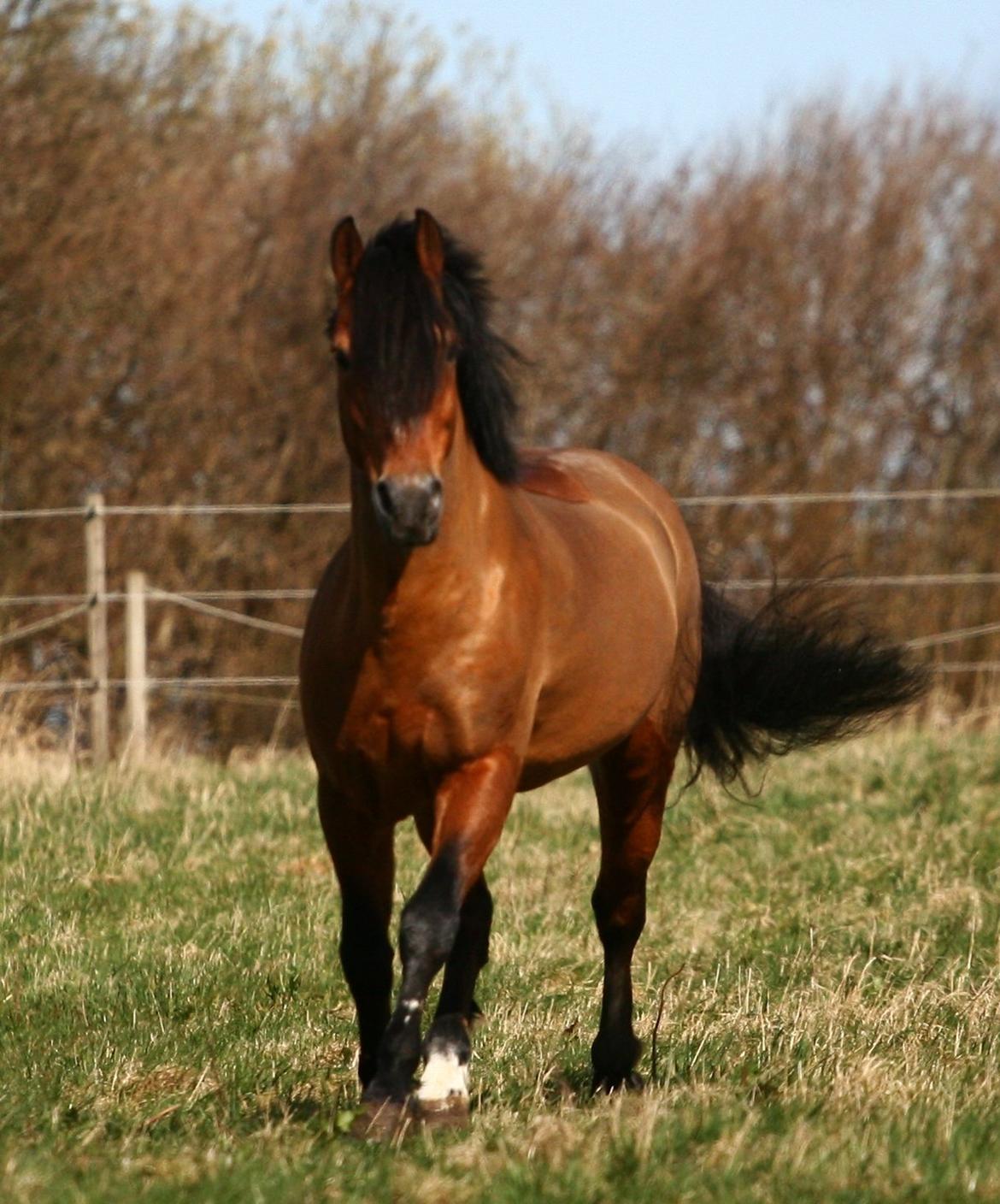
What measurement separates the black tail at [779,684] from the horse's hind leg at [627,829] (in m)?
0.52

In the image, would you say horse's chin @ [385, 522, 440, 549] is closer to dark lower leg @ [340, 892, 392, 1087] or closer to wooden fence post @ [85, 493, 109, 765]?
dark lower leg @ [340, 892, 392, 1087]

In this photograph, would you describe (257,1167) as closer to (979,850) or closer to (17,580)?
(979,850)

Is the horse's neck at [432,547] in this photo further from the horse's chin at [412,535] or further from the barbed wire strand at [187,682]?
the barbed wire strand at [187,682]

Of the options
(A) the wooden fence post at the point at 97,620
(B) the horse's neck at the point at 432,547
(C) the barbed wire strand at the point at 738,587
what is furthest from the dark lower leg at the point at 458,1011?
(C) the barbed wire strand at the point at 738,587

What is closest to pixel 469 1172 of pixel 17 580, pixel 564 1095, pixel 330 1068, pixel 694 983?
pixel 564 1095

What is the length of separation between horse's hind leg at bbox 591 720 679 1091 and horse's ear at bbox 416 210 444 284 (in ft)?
6.23

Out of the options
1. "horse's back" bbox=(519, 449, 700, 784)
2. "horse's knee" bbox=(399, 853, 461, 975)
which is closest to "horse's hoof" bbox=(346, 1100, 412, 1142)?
"horse's knee" bbox=(399, 853, 461, 975)

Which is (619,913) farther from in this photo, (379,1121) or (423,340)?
(423,340)

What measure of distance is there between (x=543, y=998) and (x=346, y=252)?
8.81 feet

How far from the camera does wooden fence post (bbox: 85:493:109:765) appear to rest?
11.6 m

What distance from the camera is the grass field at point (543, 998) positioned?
12.6 ft

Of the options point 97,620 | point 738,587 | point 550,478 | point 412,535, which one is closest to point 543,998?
point 550,478

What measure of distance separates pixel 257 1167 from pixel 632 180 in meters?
15.6

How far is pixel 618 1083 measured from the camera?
5293mm
